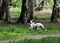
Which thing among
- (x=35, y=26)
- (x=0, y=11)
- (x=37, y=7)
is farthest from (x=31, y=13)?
(x=37, y=7)

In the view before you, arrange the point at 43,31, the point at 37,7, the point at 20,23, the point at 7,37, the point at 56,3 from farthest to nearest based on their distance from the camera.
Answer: the point at 37,7 < the point at 56,3 < the point at 20,23 < the point at 43,31 < the point at 7,37

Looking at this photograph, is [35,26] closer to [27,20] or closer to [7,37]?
[7,37]

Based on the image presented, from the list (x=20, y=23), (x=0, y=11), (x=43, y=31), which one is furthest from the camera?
(x=0, y=11)

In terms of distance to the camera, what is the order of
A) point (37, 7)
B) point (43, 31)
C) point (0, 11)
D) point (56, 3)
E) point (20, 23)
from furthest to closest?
1. point (37, 7)
2. point (0, 11)
3. point (56, 3)
4. point (20, 23)
5. point (43, 31)

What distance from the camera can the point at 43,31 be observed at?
23.0m

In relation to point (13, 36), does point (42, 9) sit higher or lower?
lower

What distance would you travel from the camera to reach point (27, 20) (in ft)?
103

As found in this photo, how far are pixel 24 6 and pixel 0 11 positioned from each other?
9697mm

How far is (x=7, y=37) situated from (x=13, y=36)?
599 millimetres

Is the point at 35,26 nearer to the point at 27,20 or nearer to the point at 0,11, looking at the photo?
the point at 27,20

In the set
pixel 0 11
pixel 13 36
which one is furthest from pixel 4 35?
pixel 0 11

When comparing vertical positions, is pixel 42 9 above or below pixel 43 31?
below

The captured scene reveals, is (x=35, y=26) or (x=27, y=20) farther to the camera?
(x=27, y=20)

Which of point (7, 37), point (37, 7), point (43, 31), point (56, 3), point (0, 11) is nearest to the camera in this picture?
point (7, 37)
